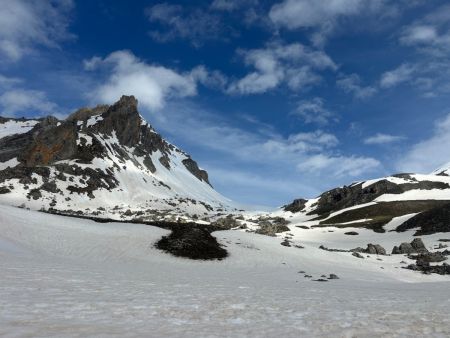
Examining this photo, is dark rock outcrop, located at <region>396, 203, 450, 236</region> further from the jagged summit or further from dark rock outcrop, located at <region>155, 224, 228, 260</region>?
the jagged summit

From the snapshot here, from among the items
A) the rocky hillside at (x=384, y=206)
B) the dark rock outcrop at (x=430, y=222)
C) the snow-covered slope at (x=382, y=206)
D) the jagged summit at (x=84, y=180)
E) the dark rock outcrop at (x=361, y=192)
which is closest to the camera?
the dark rock outcrop at (x=430, y=222)

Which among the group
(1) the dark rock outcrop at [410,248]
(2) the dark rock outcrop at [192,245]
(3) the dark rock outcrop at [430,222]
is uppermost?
(3) the dark rock outcrop at [430,222]

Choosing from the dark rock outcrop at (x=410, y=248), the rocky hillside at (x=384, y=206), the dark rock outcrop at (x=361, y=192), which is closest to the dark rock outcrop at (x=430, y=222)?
the rocky hillside at (x=384, y=206)

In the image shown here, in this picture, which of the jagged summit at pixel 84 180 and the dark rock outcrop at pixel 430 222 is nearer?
the dark rock outcrop at pixel 430 222

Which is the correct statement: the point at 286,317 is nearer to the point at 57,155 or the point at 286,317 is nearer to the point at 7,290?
the point at 7,290

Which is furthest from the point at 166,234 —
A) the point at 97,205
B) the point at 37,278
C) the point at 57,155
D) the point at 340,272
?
the point at 57,155

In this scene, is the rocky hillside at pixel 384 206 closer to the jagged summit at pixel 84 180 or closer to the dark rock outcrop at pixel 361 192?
the dark rock outcrop at pixel 361 192

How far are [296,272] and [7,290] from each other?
1010 inches

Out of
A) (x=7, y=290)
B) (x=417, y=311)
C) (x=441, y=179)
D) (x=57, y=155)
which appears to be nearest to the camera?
(x=417, y=311)

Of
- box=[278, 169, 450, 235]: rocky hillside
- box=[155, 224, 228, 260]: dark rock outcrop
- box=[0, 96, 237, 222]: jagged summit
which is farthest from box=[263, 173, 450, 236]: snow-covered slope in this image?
box=[155, 224, 228, 260]: dark rock outcrop

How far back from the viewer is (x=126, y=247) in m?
39.6

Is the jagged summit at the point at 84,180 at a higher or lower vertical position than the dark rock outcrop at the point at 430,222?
higher

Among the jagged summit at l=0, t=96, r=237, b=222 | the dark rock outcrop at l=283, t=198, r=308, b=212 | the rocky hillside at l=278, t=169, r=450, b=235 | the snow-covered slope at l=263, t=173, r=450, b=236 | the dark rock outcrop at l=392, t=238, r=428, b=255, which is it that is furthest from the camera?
the dark rock outcrop at l=283, t=198, r=308, b=212

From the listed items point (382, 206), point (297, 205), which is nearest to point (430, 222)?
point (382, 206)
